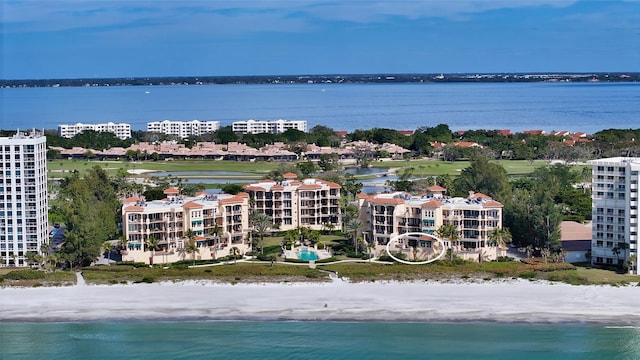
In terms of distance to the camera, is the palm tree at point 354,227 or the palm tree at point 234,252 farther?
the palm tree at point 354,227

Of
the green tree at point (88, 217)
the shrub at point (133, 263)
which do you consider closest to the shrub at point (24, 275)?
the green tree at point (88, 217)

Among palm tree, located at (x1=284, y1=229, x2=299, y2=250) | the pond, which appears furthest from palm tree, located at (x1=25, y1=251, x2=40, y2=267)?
the pond

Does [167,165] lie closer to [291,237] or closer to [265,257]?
[291,237]

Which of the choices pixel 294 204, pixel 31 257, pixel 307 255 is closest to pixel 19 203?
pixel 31 257

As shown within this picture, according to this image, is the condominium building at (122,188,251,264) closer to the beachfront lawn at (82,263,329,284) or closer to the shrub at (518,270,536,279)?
the beachfront lawn at (82,263,329,284)

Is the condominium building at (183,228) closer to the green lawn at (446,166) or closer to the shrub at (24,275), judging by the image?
the shrub at (24,275)

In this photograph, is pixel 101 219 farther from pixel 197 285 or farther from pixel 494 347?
pixel 494 347
